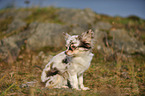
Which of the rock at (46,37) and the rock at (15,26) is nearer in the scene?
the rock at (46,37)

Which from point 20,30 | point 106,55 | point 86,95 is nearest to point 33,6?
point 20,30

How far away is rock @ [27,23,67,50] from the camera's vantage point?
11680mm

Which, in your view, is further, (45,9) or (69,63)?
(45,9)

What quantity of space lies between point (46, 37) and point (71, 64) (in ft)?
26.2

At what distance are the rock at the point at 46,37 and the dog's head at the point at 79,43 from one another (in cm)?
727

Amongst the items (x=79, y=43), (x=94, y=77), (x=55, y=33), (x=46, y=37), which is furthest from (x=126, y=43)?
(x=79, y=43)

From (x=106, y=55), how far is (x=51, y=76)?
5445 millimetres

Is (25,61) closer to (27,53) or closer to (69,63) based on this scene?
(27,53)

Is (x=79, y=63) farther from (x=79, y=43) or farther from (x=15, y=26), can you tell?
(x=15, y=26)

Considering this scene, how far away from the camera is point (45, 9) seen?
60.8 feet

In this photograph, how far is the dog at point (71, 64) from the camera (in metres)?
4.50

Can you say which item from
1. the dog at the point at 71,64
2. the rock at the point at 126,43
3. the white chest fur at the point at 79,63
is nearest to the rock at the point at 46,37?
the rock at the point at 126,43

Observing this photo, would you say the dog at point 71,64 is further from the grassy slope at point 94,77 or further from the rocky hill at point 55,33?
the rocky hill at point 55,33

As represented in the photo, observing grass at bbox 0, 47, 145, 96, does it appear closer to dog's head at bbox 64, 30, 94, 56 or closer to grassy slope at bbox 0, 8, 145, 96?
grassy slope at bbox 0, 8, 145, 96
